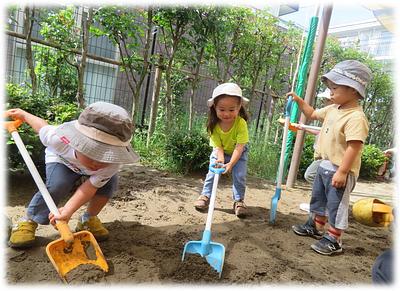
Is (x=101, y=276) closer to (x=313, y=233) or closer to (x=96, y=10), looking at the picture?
(x=313, y=233)

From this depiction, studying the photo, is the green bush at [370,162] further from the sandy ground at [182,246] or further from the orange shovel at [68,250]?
the orange shovel at [68,250]

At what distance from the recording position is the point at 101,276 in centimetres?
174

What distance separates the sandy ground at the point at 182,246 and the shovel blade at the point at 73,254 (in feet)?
0.14

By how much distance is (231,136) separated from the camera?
9.89ft

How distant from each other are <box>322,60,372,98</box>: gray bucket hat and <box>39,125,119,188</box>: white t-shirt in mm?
1669

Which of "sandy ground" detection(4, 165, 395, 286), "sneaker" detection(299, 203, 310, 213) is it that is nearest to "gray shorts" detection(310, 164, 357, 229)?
"sandy ground" detection(4, 165, 395, 286)

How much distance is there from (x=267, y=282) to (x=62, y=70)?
4579mm

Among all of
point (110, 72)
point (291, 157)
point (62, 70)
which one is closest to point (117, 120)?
point (291, 157)

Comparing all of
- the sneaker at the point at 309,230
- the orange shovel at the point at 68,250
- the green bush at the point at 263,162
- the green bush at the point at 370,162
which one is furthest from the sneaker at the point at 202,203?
the green bush at the point at 370,162

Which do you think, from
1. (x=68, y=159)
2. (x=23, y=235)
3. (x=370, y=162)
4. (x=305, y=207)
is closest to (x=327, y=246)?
(x=305, y=207)

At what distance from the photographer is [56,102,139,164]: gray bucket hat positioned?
175 centimetres

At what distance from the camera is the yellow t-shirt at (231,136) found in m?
2.96

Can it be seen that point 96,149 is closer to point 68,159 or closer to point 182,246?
point 68,159

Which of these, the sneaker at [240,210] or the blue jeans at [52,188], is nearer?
the blue jeans at [52,188]
